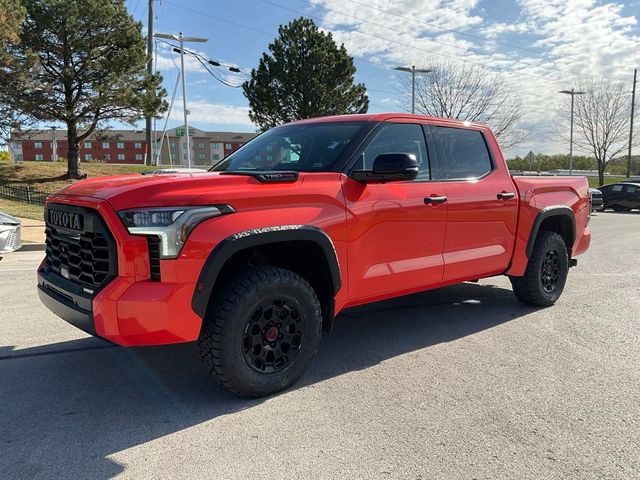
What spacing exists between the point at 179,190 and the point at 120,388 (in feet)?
5.00

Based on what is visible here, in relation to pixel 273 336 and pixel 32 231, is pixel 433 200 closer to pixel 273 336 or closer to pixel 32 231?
pixel 273 336

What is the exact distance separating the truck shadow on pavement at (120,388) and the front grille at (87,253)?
31.8 inches

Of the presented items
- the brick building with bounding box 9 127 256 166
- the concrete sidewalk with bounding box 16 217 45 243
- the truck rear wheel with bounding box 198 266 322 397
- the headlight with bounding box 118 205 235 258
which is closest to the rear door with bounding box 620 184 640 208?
the concrete sidewalk with bounding box 16 217 45 243

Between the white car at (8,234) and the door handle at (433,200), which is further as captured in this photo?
the white car at (8,234)

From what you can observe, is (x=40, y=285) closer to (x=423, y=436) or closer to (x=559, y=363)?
(x=423, y=436)

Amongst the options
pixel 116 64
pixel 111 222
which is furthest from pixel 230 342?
pixel 116 64

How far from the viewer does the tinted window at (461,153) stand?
4574 mm

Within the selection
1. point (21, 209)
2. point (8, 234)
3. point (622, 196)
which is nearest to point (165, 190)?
point (8, 234)

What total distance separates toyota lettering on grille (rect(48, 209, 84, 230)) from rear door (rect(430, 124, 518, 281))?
2769 millimetres

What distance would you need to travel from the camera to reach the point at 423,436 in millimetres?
2945

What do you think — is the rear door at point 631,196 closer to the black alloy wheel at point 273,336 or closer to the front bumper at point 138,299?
the black alloy wheel at point 273,336

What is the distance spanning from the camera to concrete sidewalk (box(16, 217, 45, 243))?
11242 millimetres

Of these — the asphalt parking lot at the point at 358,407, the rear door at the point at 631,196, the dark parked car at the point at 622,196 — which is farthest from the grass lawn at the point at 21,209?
the rear door at the point at 631,196

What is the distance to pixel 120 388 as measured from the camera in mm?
3582
